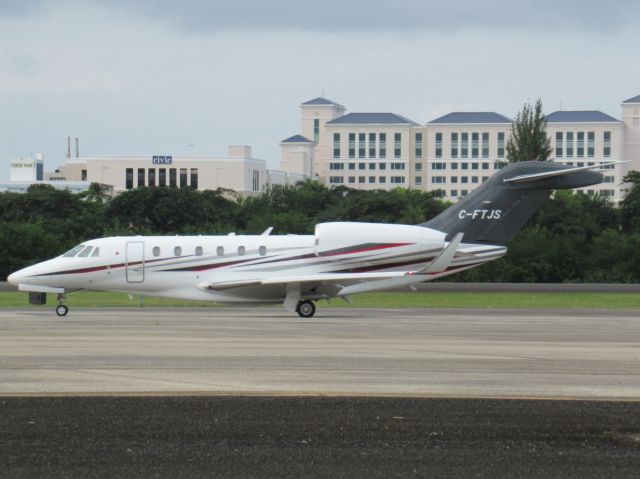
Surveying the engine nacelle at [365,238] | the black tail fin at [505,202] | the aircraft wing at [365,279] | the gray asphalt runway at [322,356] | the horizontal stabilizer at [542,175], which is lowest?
the gray asphalt runway at [322,356]

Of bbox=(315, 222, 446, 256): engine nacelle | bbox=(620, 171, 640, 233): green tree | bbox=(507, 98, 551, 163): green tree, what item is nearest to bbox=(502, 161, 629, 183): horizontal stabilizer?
bbox=(315, 222, 446, 256): engine nacelle

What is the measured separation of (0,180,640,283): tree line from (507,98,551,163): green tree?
9.13 m

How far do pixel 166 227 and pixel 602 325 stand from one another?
80.1 meters

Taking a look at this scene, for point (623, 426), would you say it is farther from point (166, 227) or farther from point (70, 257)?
point (166, 227)

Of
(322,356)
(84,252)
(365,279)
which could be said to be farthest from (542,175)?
(322,356)

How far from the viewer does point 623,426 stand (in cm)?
1291

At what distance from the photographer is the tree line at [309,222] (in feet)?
186

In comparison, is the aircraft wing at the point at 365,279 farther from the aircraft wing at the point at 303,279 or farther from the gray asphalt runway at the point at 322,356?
the gray asphalt runway at the point at 322,356

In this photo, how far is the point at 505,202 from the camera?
4094 centimetres

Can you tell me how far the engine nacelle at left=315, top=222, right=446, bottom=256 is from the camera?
126 feet

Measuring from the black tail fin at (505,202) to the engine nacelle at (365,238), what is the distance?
4.97ft

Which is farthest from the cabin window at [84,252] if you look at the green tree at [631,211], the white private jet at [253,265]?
the green tree at [631,211]

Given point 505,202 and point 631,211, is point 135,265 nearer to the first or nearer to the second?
point 505,202

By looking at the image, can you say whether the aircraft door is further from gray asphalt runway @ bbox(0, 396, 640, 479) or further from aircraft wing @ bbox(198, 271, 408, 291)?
gray asphalt runway @ bbox(0, 396, 640, 479)
